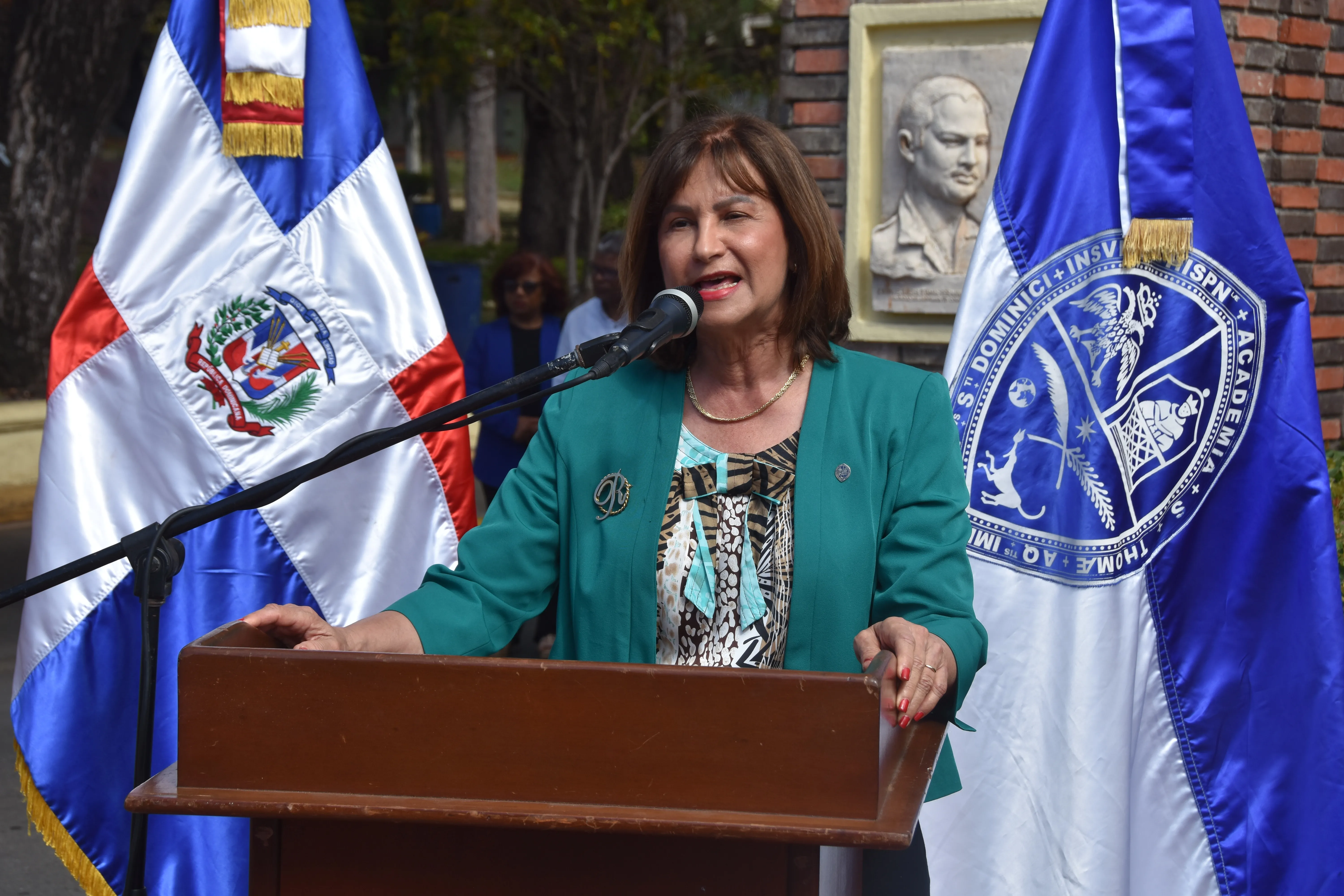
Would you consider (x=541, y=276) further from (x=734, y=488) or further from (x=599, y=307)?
(x=734, y=488)

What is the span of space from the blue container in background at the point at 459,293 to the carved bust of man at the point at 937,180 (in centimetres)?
1038

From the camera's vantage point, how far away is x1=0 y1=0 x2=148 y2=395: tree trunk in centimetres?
973

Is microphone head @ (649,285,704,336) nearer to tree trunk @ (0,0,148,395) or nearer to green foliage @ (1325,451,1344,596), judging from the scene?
green foliage @ (1325,451,1344,596)

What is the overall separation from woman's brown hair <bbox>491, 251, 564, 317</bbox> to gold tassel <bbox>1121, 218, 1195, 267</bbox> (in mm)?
3838

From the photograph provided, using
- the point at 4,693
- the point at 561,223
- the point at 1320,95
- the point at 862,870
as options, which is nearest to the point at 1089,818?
the point at 862,870

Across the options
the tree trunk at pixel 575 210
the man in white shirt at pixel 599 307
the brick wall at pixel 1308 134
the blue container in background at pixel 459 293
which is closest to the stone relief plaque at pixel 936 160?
the brick wall at pixel 1308 134

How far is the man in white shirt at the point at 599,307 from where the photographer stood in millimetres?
5684

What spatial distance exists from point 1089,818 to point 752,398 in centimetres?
139

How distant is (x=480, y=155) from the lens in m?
27.8

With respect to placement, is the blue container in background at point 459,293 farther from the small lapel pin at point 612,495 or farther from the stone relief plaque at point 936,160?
the small lapel pin at point 612,495

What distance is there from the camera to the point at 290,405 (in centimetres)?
343

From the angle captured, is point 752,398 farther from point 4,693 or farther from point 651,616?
point 4,693

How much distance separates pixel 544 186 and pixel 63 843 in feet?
47.0

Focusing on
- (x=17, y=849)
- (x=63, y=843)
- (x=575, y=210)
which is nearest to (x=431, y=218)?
(x=575, y=210)
